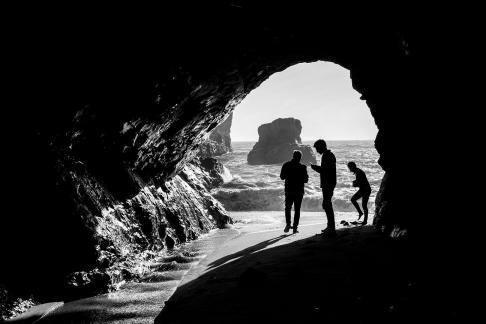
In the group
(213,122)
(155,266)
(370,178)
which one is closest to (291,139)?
(370,178)

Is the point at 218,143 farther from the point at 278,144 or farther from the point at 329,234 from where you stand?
the point at 329,234

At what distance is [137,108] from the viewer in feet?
16.4

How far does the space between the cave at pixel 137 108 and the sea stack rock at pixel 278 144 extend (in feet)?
137

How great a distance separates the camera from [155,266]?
478 cm

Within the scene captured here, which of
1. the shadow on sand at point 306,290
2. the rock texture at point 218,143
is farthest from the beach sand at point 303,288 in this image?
the rock texture at point 218,143

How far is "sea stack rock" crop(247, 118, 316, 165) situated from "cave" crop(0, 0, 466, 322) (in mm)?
41808

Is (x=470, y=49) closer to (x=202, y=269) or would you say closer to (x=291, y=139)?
(x=202, y=269)

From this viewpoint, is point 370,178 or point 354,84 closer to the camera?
point 354,84

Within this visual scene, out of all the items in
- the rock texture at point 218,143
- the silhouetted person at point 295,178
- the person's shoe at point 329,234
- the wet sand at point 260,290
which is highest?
the rock texture at point 218,143

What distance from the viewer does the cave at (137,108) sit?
3.30m

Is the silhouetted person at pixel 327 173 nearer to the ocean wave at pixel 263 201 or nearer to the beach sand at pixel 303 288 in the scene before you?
the beach sand at pixel 303 288

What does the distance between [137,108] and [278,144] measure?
49.9 meters

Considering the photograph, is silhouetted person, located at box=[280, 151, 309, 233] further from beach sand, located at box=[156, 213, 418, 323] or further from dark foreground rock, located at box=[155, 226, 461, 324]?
dark foreground rock, located at box=[155, 226, 461, 324]

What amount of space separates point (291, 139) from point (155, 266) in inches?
2096
